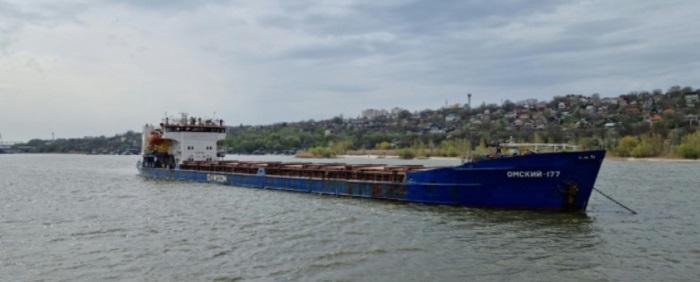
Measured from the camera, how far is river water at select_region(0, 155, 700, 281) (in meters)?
15.9

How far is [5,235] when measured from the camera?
22203mm

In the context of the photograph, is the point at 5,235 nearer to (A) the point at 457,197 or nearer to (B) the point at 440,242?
(B) the point at 440,242

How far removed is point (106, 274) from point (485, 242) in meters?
12.2

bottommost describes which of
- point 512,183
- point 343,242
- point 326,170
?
point 343,242

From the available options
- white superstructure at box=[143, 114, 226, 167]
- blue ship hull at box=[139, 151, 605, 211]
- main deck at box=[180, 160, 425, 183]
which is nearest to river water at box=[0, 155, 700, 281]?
blue ship hull at box=[139, 151, 605, 211]

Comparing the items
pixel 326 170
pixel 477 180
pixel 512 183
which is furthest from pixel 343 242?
pixel 326 170

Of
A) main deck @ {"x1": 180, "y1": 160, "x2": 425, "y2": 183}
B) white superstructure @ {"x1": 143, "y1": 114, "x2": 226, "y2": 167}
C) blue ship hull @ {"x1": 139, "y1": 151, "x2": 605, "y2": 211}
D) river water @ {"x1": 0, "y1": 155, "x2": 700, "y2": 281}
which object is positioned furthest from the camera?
white superstructure @ {"x1": 143, "y1": 114, "x2": 226, "y2": 167}

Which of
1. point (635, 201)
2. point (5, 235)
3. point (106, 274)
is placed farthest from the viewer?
point (635, 201)

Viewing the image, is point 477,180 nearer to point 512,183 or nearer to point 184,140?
point 512,183

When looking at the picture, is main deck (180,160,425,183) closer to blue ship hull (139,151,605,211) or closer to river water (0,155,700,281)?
blue ship hull (139,151,605,211)

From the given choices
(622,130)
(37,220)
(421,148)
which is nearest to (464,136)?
(421,148)

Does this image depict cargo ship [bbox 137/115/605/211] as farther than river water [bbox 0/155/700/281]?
Yes

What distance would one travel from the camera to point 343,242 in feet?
65.4

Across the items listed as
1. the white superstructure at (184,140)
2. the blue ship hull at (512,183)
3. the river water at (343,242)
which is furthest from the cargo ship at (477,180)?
the white superstructure at (184,140)
